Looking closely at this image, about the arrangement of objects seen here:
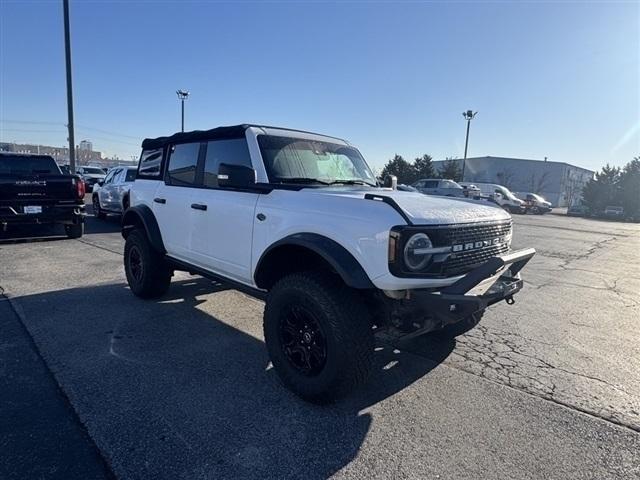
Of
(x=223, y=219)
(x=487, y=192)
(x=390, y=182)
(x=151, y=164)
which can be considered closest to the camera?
(x=223, y=219)

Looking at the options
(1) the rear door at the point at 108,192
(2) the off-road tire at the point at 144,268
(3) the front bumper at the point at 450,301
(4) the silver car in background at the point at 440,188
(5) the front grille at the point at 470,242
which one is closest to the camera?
(3) the front bumper at the point at 450,301

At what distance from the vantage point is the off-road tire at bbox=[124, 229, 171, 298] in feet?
16.9

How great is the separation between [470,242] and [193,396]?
2355 millimetres

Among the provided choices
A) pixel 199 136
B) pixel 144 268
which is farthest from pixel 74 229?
pixel 199 136

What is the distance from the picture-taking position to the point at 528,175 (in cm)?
6378

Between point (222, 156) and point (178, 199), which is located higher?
point (222, 156)

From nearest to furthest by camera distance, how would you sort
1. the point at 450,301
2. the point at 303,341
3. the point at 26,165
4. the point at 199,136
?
the point at 450,301 < the point at 303,341 < the point at 199,136 < the point at 26,165

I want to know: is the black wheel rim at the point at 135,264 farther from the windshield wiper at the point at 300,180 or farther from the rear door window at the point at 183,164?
the windshield wiper at the point at 300,180

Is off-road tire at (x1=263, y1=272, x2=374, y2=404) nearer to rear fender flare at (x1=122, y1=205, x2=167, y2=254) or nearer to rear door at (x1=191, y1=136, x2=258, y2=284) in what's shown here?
rear door at (x1=191, y1=136, x2=258, y2=284)

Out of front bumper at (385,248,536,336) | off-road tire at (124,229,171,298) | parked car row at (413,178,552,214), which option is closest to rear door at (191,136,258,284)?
off-road tire at (124,229,171,298)

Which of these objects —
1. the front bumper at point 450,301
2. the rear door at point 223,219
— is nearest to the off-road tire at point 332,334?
the front bumper at point 450,301

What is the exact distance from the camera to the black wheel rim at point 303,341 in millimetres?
3008

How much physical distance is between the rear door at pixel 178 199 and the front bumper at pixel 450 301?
2.55m

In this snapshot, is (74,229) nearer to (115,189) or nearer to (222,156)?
(115,189)
